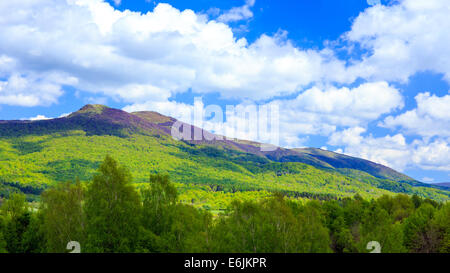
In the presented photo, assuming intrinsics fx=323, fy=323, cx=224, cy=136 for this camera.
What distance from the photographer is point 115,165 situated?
34.6 metres

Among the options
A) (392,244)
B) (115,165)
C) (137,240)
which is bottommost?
(392,244)

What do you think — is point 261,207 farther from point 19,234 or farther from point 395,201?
point 395,201

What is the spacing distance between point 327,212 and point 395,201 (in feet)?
87.7

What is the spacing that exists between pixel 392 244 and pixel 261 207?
20.1 metres
